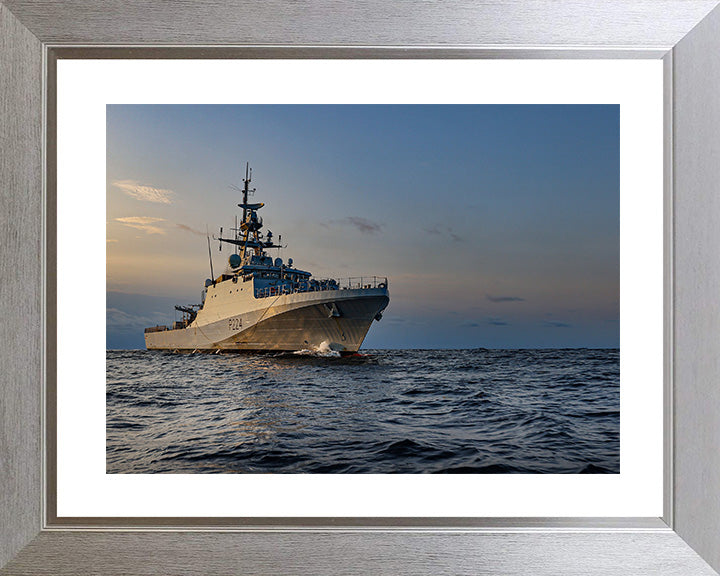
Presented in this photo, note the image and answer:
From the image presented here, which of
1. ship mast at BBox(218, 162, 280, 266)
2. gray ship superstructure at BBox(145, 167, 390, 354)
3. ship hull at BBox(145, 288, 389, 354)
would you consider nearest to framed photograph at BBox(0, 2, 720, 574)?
ship mast at BBox(218, 162, 280, 266)

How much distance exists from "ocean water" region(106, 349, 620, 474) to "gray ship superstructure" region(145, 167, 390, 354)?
20cm

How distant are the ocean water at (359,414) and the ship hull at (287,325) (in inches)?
6.2

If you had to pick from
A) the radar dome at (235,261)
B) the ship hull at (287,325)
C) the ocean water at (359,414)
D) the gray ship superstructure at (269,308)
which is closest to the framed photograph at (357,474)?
the ocean water at (359,414)

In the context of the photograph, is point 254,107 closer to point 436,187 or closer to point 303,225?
point 303,225

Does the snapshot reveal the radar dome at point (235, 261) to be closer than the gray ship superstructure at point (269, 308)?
No

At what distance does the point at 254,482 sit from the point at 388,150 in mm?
3554

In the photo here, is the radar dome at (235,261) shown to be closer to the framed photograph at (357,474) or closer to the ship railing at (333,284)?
the ship railing at (333,284)

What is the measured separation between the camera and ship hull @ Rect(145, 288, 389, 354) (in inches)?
200

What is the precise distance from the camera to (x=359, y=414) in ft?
15.0

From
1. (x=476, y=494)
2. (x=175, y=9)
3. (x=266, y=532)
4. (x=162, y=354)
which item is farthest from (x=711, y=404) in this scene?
(x=162, y=354)

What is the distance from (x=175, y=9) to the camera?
119 centimetres

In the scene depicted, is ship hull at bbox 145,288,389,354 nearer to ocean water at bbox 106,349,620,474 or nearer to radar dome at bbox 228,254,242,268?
ocean water at bbox 106,349,620,474

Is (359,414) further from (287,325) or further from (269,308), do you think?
(269,308)

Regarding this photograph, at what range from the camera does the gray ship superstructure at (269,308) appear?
465 cm
